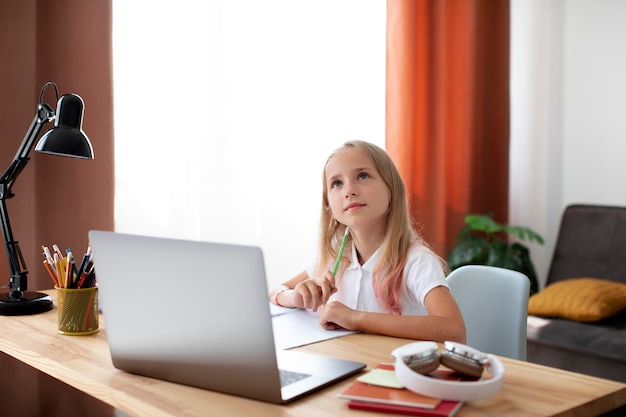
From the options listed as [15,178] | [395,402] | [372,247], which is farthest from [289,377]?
[15,178]

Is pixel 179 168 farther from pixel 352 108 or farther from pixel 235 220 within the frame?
pixel 352 108

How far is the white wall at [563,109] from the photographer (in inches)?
142

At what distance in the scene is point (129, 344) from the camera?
1170 millimetres

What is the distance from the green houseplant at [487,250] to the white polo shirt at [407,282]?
177 centimetres

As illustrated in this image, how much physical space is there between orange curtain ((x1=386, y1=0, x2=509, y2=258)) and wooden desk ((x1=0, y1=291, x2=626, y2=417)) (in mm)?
2052

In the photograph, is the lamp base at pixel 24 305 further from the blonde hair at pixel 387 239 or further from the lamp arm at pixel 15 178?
the blonde hair at pixel 387 239

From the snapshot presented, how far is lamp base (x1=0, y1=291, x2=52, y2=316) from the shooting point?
5.29 ft

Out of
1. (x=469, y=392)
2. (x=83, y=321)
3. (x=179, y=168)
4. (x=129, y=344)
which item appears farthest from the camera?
(x=179, y=168)

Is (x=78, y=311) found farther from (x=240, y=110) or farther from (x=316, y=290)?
(x=240, y=110)

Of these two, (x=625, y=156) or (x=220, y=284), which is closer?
(x=220, y=284)

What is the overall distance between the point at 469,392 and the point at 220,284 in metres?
0.37

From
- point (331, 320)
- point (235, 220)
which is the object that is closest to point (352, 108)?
point (235, 220)

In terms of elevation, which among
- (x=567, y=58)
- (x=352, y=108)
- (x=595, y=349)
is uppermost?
(x=567, y=58)

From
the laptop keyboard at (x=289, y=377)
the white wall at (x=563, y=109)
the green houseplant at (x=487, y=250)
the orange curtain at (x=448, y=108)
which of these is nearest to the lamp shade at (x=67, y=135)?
the laptop keyboard at (x=289, y=377)
